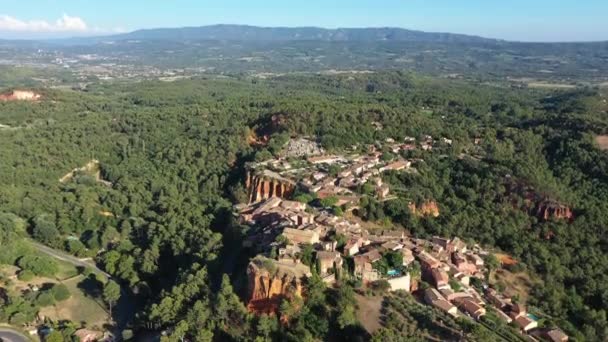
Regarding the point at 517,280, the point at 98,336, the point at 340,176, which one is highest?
the point at 340,176

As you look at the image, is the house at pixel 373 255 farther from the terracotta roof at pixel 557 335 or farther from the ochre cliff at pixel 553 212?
the ochre cliff at pixel 553 212

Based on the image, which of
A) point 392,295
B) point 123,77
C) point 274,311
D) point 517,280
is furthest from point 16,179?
point 123,77

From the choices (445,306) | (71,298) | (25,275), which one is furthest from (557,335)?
(25,275)

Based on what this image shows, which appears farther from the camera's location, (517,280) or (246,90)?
(246,90)

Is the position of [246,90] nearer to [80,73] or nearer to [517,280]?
[80,73]

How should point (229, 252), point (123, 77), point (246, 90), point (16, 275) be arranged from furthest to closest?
point (123, 77)
point (246, 90)
point (16, 275)
point (229, 252)

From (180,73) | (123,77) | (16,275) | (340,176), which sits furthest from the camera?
(180,73)

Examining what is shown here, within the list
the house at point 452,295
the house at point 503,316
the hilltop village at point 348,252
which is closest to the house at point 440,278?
the hilltop village at point 348,252
